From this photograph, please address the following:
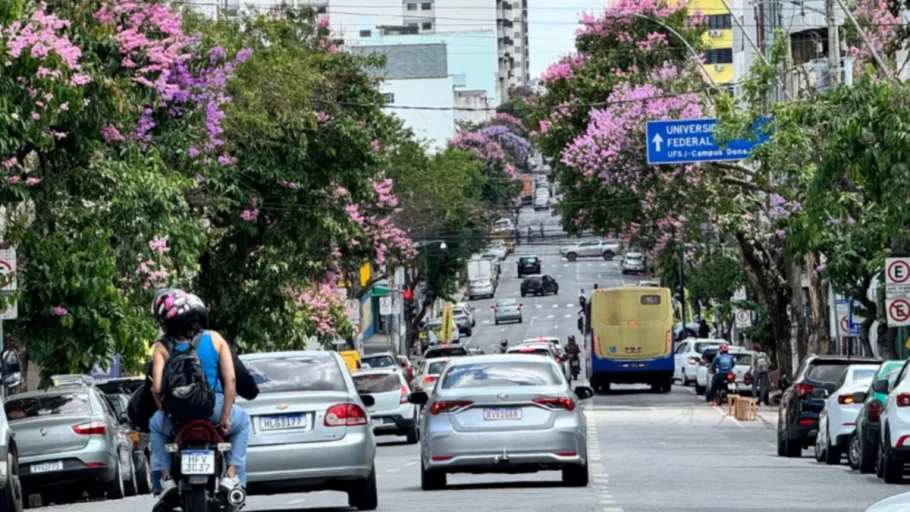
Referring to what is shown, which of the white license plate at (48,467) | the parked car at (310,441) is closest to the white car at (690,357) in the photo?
the white license plate at (48,467)

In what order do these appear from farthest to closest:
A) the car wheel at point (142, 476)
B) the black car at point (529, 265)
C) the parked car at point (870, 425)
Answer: the black car at point (529, 265), the car wheel at point (142, 476), the parked car at point (870, 425)

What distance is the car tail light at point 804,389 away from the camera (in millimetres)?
30094

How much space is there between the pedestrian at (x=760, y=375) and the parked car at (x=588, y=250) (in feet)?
271

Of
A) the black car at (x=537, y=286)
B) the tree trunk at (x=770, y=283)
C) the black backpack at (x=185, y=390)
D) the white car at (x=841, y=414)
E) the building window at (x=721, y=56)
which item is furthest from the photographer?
the building window at (x=721, y=56)

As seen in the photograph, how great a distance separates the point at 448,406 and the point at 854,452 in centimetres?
687

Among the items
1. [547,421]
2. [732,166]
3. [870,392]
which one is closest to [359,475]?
[547,421]

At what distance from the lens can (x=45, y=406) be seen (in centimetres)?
2639

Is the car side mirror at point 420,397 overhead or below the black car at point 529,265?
overhead

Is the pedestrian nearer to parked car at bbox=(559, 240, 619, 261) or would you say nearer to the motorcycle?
the motorcycle

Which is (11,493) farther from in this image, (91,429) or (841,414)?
(841,414)

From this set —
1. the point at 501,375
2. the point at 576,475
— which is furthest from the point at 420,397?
the point at 576,475

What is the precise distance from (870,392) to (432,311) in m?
102

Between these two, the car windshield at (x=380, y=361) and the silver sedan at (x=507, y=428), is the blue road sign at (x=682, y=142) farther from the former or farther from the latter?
the silver sedan at (x=507, y=428)

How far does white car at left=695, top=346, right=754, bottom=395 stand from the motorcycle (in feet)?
140
